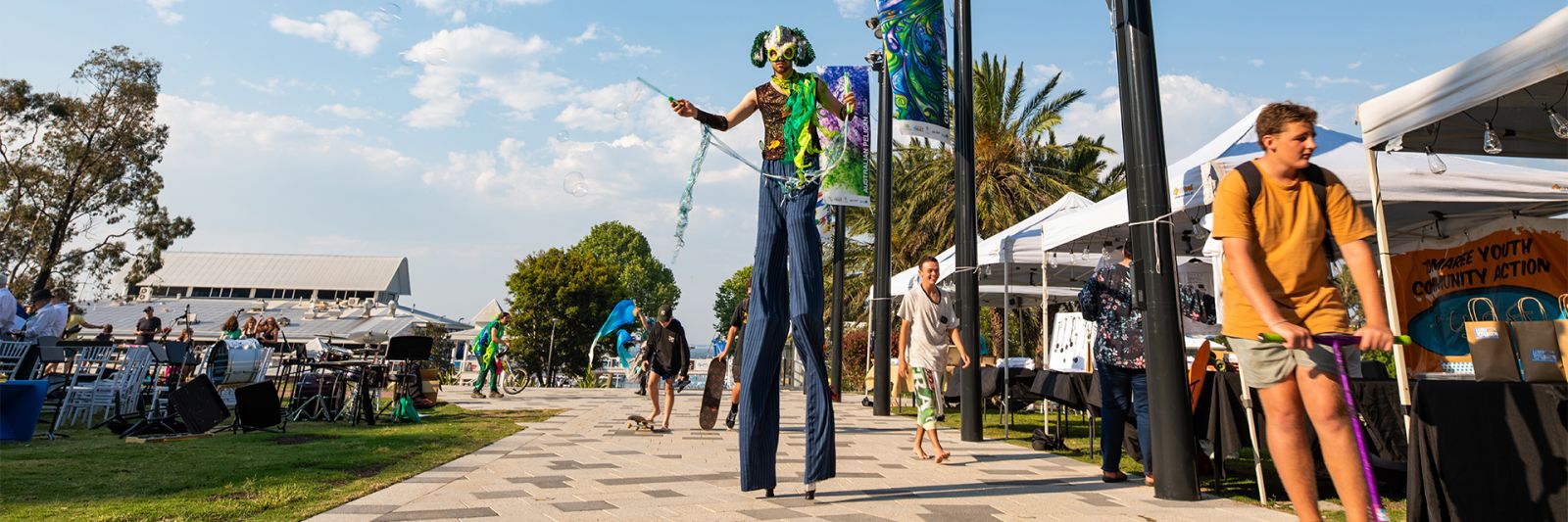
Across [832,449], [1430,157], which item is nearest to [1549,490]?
[832,449]

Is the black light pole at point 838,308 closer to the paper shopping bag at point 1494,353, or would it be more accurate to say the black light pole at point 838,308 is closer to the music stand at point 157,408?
the music stand at point 157,408

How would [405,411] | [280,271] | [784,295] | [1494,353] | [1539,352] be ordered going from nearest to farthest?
1. [1539,352]
2. [1494,353]
3. [784,295]
4. [405,411]
5. [280,271]

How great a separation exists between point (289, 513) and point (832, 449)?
8.83 feet

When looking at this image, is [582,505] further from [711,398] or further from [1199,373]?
[711,398]

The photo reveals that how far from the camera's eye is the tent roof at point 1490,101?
3512mm

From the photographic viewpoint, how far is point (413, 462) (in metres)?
6.02

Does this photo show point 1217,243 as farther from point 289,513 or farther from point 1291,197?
point 289,513

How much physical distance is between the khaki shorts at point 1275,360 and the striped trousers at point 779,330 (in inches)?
84.5

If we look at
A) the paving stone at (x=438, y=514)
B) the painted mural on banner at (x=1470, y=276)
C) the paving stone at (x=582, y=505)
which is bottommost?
the paving stone at (x=438, y=514)

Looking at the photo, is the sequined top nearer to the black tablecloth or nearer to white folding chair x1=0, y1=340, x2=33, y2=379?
the black tablecloth

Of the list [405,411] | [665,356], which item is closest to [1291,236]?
[665,356]

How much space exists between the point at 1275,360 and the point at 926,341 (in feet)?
13.7

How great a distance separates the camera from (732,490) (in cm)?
496

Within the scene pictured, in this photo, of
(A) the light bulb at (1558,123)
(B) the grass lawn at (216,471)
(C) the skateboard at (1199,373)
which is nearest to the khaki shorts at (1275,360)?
(C) the skateboard at (1199,373)
